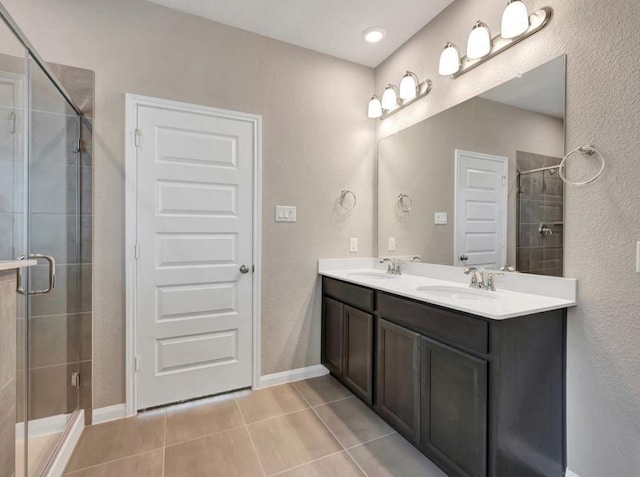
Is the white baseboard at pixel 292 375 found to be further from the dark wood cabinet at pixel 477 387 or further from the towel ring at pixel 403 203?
the towel ring at pixel 403 203

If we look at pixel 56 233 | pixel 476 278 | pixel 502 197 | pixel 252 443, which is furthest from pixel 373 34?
pixel 252 443

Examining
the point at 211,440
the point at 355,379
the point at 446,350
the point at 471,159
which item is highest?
the point at 471,159

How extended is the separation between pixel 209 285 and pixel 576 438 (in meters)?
2.20

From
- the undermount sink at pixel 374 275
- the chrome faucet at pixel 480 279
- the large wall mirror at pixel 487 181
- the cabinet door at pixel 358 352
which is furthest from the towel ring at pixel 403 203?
the cabinet door at pixel 358 352

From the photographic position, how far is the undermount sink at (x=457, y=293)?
170 centimetres

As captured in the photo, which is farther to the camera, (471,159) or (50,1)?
(471,159)

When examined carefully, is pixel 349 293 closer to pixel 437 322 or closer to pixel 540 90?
pixel 437 322

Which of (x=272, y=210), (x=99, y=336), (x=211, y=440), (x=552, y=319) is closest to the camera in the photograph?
(x=552, y=319)

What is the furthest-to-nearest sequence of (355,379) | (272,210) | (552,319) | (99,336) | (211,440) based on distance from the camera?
1. (272,210)
2. (355,379)
3. (99,336)
4. (211,440)
5. (552,319)

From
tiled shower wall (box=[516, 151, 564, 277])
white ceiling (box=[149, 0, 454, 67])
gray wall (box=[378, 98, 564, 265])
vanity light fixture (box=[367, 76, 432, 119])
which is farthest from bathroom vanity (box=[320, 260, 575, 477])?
white ceiling (box=[149, 0, 454, 67])

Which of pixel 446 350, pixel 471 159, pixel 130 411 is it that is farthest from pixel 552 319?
pixel 130 411

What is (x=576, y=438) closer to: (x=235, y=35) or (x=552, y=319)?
(x=552, y=319)

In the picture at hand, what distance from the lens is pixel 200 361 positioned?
2.22 m

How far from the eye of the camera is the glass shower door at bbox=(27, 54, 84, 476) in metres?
1.47
